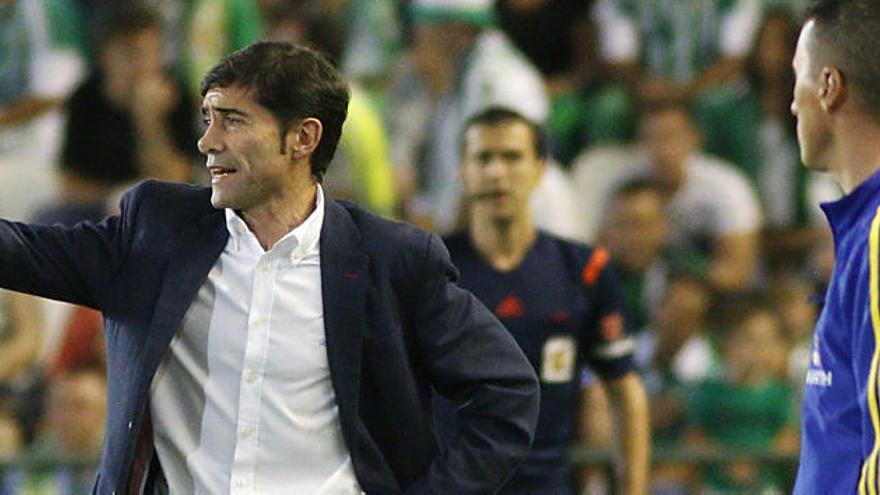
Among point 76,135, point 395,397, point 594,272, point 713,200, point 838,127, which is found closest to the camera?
point 838,127

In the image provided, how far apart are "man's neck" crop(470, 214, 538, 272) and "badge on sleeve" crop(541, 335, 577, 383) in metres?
0.29

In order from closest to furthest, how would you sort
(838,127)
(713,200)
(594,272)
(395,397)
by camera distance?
1. (838,127)
2. (395,397)
3. (594,272)
4. (713,200)

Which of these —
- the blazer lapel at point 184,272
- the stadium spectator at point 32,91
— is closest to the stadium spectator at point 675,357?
the stadium spectator at point 32,91

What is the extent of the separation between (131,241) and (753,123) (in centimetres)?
490

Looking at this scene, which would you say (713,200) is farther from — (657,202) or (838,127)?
(838,127)

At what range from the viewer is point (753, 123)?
839 cm

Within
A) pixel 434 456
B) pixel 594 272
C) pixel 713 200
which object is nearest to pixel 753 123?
pixel 713 200

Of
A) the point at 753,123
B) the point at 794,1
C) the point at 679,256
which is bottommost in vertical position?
the point at 679,256

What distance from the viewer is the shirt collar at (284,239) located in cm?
404

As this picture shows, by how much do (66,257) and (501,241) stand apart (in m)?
2.44

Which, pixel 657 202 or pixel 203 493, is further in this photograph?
pixel 657 202

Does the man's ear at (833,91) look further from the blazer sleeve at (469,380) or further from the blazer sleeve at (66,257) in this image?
the blazer sleeve at (66,257)

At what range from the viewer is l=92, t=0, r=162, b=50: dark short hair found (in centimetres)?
768

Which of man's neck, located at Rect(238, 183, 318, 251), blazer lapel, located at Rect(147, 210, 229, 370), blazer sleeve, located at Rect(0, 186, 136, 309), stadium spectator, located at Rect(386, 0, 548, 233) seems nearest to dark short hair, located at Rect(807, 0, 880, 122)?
man's neck, located at Rect(238, 183, 318, 251)
